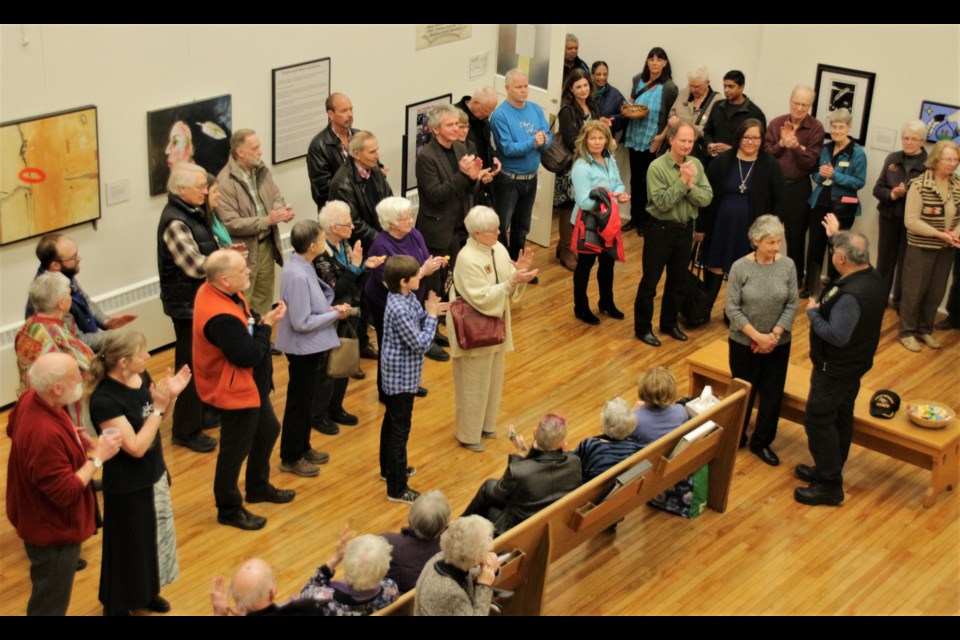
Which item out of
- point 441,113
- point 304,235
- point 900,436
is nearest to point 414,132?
point 441,113

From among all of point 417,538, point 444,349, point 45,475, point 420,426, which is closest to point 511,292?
point 420,426

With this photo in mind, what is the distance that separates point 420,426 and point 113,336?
3.01 meters

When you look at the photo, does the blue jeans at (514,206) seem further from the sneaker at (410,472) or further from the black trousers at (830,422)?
the black trousers at (830,422)

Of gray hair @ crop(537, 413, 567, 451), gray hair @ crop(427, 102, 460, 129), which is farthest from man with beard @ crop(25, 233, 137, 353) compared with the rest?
gray hair @ crop(427, 102, 460, 129)

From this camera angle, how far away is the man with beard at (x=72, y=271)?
6.28m

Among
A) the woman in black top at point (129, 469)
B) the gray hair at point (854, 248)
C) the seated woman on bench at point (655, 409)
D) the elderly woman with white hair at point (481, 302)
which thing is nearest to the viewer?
the woman in black top at point (129, 469)

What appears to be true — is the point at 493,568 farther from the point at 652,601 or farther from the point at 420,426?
the point at 420,426

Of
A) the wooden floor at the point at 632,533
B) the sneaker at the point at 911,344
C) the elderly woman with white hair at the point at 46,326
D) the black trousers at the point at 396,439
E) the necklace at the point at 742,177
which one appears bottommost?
the wooden floor at the point at 632,533

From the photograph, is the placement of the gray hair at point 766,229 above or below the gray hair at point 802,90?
below

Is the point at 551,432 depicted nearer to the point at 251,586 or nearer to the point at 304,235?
the point at 251,586

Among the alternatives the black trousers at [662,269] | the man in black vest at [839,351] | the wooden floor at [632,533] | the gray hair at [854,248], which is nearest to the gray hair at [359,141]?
the wooden floor at [632,533]

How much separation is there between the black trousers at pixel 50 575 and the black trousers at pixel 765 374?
4072 mm

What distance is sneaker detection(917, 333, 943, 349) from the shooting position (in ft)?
30.2

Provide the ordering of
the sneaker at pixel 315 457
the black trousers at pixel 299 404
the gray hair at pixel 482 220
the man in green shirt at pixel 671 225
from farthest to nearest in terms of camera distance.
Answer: the man in green shirt at pixel 671 225 < the sneaker at pixel 315 457 < the gray hair at pixel 482 220 < the black trousers at pixel 299 404
